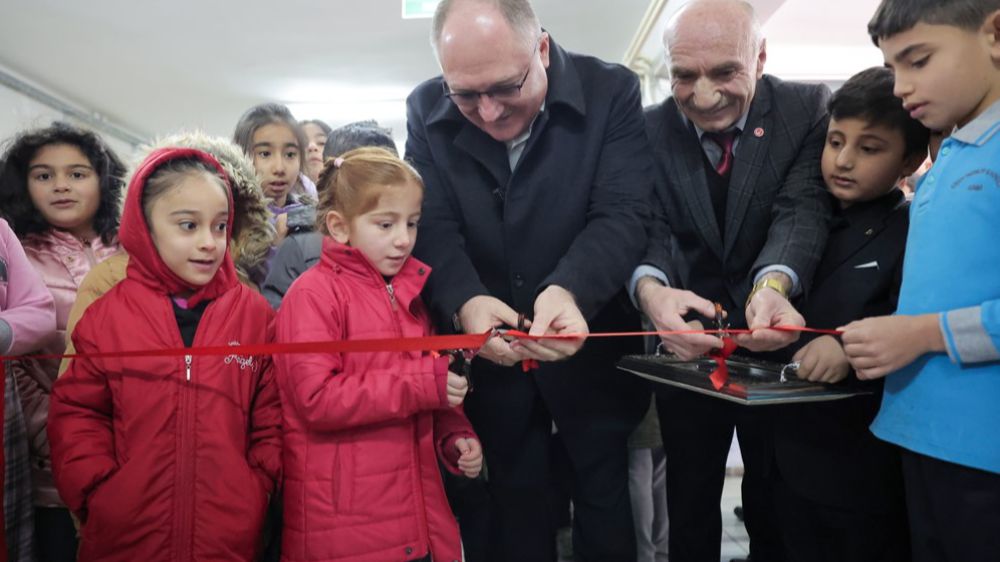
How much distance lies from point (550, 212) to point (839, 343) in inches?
33.9

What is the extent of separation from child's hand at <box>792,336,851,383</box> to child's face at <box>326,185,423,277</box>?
111 centimetres

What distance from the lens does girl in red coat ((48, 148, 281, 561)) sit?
5.15ft

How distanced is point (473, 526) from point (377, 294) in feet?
2.88

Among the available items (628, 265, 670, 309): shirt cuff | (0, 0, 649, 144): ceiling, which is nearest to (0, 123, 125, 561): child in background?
(628, 265, 670, 309): shirt cuff

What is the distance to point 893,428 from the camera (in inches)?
60.0

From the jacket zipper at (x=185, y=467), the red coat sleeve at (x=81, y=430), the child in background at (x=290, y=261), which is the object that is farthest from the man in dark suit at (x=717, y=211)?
the red coat sleeve at (x=81, y=430)

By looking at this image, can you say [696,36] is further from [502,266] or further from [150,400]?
[150,400]

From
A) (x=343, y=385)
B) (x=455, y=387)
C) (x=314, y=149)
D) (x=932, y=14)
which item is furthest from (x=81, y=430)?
(x=314, y=149)

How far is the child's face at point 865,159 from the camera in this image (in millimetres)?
1780

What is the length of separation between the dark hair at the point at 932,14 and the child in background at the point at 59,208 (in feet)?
8.36

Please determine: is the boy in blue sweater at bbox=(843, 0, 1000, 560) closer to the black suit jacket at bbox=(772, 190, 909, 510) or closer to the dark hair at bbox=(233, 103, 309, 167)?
the black suit jacket at bbox=(772, 190, 909, 510)

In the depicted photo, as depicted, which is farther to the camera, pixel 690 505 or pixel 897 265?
pixel 690 505

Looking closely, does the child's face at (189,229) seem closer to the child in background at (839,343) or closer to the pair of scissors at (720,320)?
the pair of scissors at (720,320)

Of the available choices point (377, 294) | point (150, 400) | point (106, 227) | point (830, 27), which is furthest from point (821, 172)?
point (830, 27)
